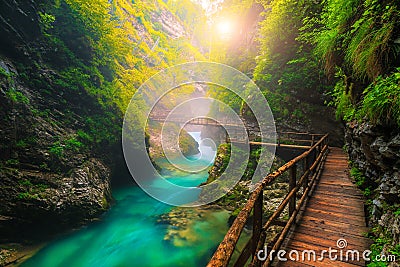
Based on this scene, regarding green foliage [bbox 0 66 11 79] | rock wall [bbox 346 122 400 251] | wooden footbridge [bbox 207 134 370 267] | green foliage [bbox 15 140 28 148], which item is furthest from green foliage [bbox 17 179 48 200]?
rock wall [bbox 346 122 400 251]

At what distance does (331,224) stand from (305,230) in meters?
0.60

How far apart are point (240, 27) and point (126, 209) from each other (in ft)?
64.4

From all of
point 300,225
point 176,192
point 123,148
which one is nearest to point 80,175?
point 123,148

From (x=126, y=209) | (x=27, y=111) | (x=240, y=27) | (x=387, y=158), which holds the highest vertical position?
(x=240, y=27)

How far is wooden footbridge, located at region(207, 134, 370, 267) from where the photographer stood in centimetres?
205

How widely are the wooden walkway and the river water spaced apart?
5.41 metres

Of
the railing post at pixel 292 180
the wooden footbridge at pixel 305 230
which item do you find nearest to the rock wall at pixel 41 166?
the wooden footbridge at pixel 305 230

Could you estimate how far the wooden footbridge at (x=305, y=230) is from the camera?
2.05 metres

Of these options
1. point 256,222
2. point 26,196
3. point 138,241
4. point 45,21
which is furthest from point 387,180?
point 45,21

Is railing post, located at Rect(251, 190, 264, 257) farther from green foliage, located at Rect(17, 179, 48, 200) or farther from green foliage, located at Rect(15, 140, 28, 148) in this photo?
green foliage, located at Rect(15, 140, 28, 148)

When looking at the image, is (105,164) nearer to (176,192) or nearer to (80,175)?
(80,175)

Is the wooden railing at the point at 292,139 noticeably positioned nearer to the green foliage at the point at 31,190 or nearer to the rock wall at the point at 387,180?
the rock wall at the point at 387,180

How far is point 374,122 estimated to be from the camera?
372 cm

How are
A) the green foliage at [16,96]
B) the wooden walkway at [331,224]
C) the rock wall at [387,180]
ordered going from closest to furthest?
the rock wall at [387,180], the wooden walkway at [331,224], the green foliage at [16,96]
